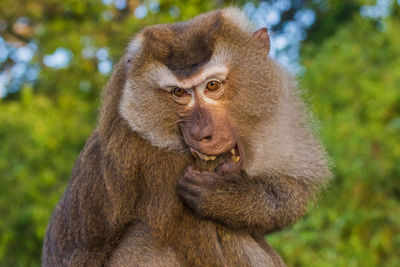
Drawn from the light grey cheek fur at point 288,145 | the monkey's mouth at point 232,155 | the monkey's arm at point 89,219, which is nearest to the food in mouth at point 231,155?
the monkey's mouth at point 232,155

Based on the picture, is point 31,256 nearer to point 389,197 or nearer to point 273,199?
point 273,199

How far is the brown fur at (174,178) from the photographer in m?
2.86

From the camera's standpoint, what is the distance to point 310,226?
235 inches

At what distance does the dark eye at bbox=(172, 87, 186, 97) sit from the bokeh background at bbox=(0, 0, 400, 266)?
2246 mm

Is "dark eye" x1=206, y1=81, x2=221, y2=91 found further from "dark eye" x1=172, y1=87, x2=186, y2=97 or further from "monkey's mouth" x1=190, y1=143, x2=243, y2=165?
"monkey's mouth" x1=190, y1=143, x2=243, y2=165

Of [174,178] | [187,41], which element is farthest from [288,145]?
[187,41]

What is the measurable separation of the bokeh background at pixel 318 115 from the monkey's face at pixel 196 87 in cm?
196

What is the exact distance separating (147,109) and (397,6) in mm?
6117

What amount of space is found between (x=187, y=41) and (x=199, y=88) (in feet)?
0.96

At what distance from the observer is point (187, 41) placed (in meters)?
2.95

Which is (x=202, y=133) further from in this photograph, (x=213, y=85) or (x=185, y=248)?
(x=185, y=248)

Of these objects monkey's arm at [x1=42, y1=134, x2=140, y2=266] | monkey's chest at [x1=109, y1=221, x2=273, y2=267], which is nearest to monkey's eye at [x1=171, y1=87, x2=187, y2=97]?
monkey's arm at [x1=42, y1=134, x2=140, y2=266]

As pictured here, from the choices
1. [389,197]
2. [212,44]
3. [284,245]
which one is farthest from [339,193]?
[212,44]

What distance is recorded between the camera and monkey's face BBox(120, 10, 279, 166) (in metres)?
2.84
